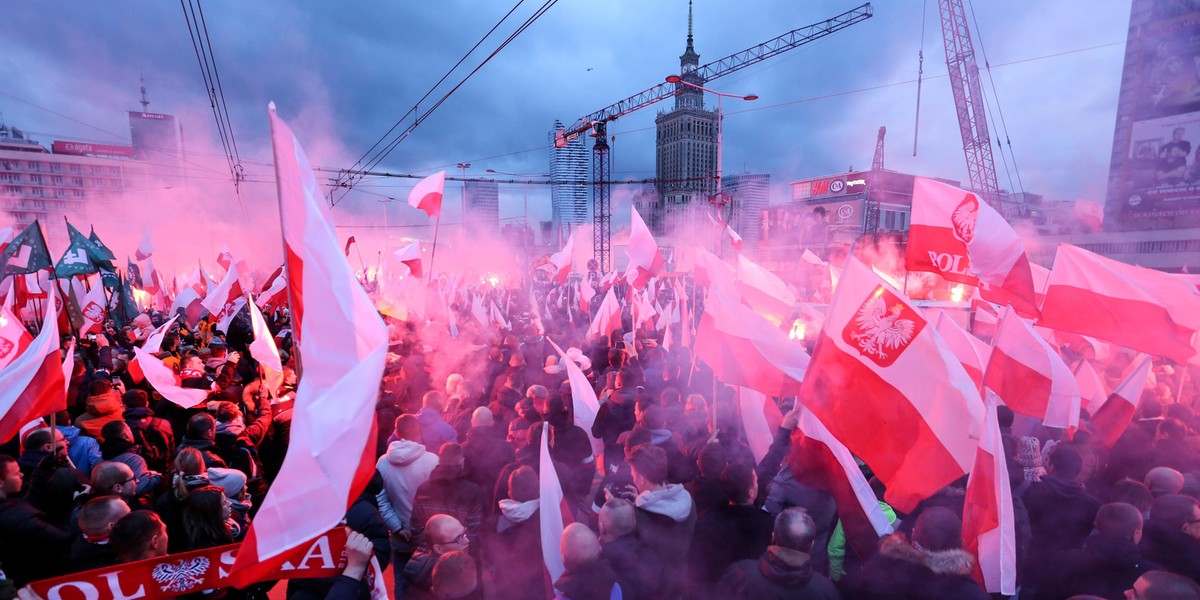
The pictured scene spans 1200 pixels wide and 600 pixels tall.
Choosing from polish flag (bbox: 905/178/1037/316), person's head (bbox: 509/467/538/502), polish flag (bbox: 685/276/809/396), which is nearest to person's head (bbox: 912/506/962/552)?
polish flag (bbox: 685/276/809/396)

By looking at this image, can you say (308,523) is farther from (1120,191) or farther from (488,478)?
(1120,191)

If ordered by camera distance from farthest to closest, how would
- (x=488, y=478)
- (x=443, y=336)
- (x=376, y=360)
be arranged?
(x=443, y=336) < (x=488, y=478) < (x=376, y=360)

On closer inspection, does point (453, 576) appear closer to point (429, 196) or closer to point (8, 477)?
point (8, 477)

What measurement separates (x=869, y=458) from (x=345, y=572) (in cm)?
285

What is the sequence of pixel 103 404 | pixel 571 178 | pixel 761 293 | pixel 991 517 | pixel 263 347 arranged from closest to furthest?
pixel 991 517 → pixel 103 404 → pixel 263 347 → pixel 761 293 → pixel 571 178

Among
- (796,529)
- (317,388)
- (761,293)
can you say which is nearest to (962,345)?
(761,293)

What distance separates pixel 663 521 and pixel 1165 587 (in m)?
2.14

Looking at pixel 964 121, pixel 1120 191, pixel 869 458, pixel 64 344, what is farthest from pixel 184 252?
pixel 964 121

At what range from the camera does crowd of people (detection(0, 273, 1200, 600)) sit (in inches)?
101

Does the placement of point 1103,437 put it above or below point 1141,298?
below

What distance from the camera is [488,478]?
4.20m

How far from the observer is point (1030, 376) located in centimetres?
459

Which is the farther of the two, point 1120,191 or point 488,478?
point 1120,191

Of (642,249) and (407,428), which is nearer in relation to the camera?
(407,428)
